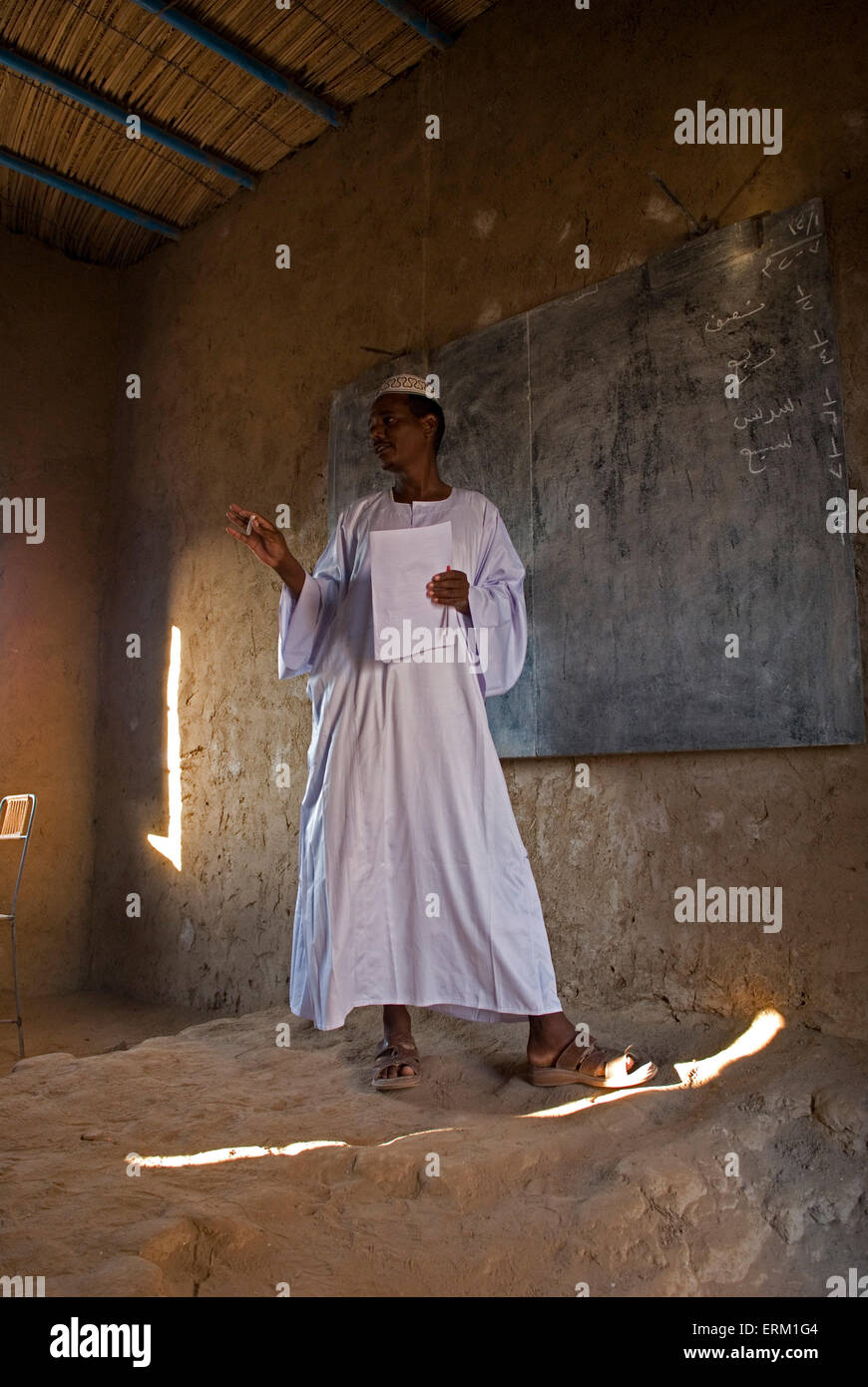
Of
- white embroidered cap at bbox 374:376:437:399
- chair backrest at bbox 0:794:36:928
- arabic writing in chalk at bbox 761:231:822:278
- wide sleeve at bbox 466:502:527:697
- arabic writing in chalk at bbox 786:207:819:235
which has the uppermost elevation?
arabic writing in chalk at bbox 786:207:819:235

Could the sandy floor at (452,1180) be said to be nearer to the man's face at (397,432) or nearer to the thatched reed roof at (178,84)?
the man's face at (397,432)

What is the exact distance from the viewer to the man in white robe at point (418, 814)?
256 cm

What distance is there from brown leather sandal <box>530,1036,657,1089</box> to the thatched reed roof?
12.9 ft

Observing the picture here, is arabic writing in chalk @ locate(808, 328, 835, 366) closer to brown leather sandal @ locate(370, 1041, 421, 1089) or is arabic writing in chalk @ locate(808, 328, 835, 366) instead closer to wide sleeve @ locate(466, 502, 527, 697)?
wide sleeve @ locate(466, 502, 527, 697)

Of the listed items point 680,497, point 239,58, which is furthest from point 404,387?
point 239,58

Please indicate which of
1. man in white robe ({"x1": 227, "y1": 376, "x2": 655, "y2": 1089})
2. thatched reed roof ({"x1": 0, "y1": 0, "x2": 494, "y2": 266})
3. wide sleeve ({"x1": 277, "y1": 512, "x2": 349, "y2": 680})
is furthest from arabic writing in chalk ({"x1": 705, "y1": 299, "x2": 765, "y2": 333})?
thatched reed roof ({"x1": 0, "y1": 0, "x2": 494, "y2": 266})

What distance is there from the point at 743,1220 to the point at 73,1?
479cm

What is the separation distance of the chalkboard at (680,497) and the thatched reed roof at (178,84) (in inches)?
61.5

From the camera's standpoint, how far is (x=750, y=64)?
9.95ft

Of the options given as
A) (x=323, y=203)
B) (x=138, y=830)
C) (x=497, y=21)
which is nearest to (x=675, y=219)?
(x=497, y=21)

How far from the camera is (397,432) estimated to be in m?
2.87

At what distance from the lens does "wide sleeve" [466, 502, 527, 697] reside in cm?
280

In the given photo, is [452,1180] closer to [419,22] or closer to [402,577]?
[402,577]

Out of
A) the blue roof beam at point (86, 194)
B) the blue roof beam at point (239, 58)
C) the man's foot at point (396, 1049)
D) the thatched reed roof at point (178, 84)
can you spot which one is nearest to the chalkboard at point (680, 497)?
the man's foot at point (396, 1049)
